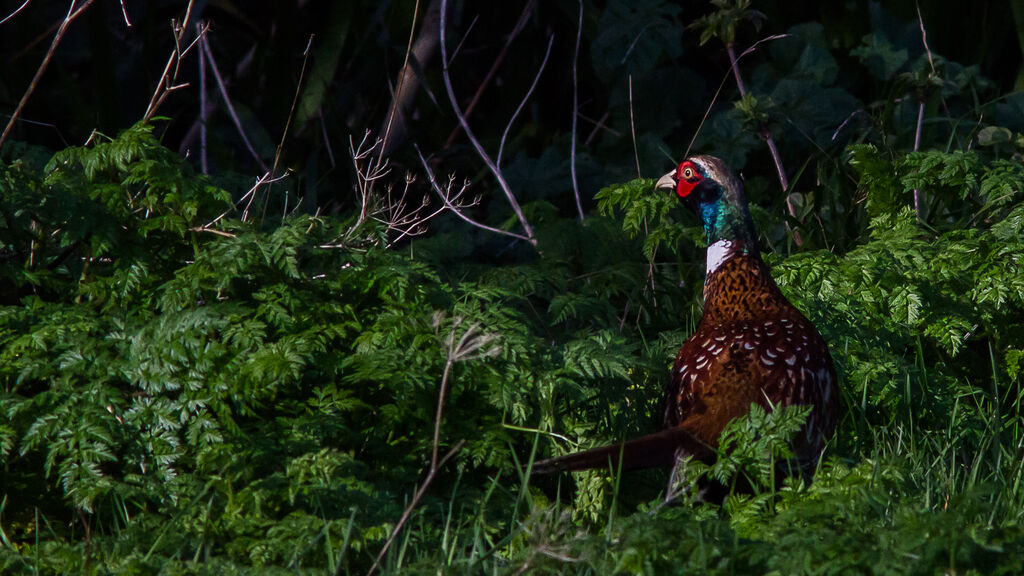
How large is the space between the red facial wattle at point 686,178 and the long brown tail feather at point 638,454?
1007mm

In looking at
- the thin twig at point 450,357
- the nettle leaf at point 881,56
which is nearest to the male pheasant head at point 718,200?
the thin twig at point 450,357

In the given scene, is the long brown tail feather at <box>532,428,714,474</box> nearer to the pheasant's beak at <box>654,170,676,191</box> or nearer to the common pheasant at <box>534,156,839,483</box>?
the common pheasant at <box>534,156,839,483</box>

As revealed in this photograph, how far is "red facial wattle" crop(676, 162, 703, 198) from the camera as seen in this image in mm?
3789

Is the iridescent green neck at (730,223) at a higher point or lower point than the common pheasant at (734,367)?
higher

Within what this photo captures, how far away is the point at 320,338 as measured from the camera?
2.99 meters

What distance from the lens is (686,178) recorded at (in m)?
3.83

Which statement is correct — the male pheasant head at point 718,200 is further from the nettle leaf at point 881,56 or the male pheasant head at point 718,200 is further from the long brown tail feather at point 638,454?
the nettle leaf at point 881,56

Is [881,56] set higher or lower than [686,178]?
higher

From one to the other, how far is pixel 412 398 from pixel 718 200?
4.46 feet

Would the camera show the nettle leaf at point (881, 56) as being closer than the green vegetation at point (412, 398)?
No

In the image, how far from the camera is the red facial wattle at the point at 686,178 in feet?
12.4

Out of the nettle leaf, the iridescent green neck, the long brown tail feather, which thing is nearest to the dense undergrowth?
the long brown tail feather

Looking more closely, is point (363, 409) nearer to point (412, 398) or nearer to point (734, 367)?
point (412, 398)

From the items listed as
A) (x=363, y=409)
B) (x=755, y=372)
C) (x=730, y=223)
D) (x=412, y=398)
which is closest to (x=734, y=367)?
(x=755, y=372)
